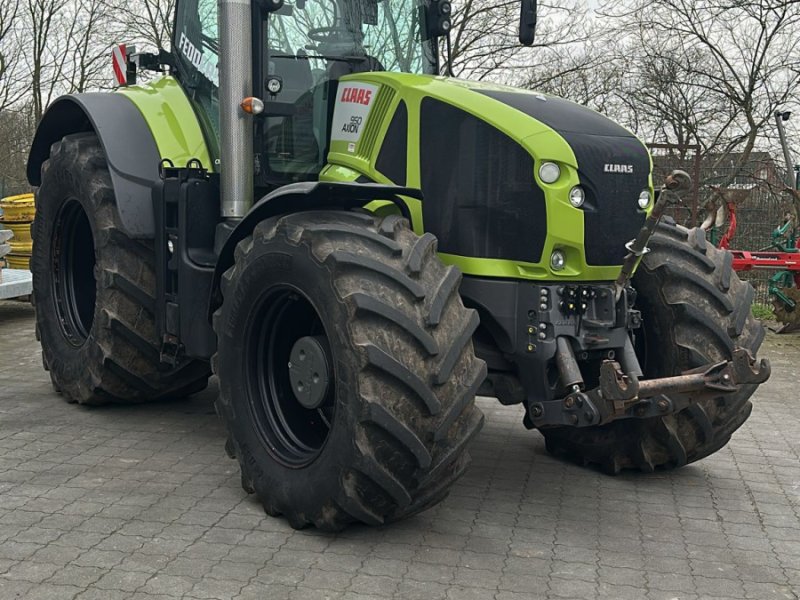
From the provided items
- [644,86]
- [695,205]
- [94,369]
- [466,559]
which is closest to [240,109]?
[94,369]

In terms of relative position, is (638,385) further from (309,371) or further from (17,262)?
(17,262)

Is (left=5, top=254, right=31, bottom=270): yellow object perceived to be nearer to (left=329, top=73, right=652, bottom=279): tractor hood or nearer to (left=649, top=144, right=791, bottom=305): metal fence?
(left=329, top=73, right=652, bottom=279): tractor hood

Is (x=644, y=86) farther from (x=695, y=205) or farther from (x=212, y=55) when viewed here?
(x=212, y=55)

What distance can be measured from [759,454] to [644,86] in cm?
1350

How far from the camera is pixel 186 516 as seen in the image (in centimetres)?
430

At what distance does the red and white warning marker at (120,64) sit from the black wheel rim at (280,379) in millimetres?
2964

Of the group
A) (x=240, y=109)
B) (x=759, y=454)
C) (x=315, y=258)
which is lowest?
(x=759, y=454)

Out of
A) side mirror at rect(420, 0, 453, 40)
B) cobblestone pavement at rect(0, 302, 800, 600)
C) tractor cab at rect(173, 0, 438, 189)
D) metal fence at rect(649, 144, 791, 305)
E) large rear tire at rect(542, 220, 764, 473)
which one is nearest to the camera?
cobblestone pavement at rect(0, 302, 800, 600)

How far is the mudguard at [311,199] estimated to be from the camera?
414cm

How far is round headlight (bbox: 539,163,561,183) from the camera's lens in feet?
13.9

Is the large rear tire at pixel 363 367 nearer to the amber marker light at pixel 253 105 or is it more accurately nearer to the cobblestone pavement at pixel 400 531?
the cobblestone pavement at pixel 400 531

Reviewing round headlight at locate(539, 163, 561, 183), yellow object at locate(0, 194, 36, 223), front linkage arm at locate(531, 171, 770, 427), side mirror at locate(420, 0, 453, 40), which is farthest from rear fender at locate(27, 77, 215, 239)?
yellow object at locate(0, 194, 36, 223)

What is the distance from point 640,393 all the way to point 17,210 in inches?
373

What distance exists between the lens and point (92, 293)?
6.96 m
